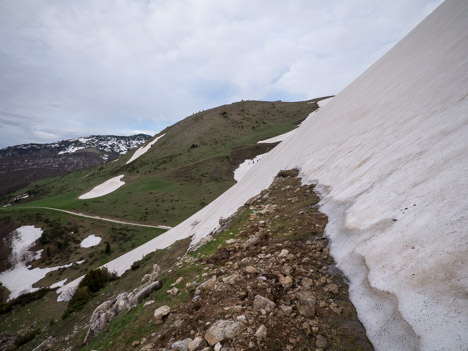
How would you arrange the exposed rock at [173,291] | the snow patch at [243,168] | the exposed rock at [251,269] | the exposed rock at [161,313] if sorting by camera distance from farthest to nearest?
the snow patch at [243,168]
the exposed rock at [173,291]
the exposed rock at [161,313]
the exposed rock at [251,269]

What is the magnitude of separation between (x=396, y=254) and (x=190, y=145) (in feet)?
291

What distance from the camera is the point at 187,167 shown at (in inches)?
2726

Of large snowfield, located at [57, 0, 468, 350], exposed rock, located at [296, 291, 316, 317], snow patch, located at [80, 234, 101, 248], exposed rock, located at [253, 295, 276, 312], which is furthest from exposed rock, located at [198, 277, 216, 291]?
snow patch, located at [80, 234, 101, 248]

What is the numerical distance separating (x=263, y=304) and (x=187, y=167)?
67.3m

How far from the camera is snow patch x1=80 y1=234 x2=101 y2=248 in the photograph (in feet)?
126

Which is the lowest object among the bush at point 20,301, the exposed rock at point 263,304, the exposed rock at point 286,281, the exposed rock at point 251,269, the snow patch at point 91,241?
the exposed rock at point 286,281

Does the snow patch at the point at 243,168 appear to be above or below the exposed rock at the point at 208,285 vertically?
above

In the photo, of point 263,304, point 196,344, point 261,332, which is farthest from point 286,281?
point 196,344

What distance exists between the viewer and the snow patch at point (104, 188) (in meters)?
64.7

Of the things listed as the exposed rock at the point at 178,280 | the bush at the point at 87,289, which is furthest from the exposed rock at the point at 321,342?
the bush at the point at 87,289

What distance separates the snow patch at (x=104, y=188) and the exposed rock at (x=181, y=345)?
70.7 metres

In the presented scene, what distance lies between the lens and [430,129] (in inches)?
263

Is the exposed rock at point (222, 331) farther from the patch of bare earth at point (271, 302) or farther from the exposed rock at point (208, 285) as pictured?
the exposed rock at point (208, 285)

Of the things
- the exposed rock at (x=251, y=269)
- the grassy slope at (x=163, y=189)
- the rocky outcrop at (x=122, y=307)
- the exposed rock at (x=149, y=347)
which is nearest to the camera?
the exposed rock at (x=149, y=347)
